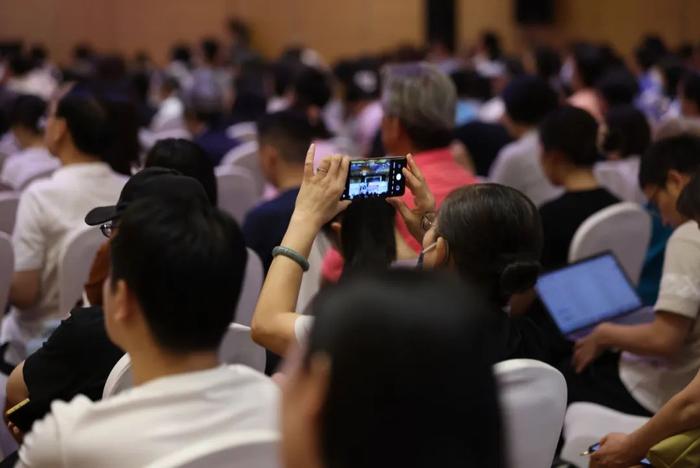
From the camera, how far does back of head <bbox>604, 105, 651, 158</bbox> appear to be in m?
4.86

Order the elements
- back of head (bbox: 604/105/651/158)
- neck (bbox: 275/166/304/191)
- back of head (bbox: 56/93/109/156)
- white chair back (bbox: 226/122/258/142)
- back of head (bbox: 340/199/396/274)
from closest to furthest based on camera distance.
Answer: back of head (bbox: 340/199/396/274), back of head (bbox: 56/93/109/156), neck (bbox: 275/166/304/191), back of head (bbox: 604/105/651/158), white chair back (bbox: 226/122/258/142)

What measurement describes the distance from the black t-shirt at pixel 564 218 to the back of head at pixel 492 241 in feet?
5.73

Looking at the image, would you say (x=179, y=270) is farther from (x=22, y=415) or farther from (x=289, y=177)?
(x=289, y=177)

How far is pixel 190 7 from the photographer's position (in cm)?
1744

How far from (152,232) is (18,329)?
2558 millimetres

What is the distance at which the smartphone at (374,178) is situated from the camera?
228 cm

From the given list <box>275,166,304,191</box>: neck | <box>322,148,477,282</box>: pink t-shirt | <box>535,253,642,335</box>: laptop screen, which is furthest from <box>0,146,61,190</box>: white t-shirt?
<box>535,253,642,335</box>: laptop screen

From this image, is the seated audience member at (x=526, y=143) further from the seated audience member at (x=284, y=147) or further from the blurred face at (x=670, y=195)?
the blurred face at (x=670, y=195)

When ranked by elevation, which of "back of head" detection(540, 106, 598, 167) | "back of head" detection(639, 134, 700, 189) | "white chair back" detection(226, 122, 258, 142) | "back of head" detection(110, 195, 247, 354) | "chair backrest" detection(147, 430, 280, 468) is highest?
"back of head" detection(110, 195, 247, 354)

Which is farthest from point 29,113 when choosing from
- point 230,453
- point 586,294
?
point 230,453

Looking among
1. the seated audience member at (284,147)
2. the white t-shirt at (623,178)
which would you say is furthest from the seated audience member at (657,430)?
the white t-shirt at (623,178)

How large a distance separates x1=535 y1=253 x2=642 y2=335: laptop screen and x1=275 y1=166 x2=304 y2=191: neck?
1.36 metres

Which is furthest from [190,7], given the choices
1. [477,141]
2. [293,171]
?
[293,171]

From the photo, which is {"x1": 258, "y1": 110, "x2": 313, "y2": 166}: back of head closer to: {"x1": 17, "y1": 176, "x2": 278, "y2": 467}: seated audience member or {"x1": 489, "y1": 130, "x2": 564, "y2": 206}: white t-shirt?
{"x1": 489, "y1": 130, "x2": 564, "y2": 206}: white t-shirt
